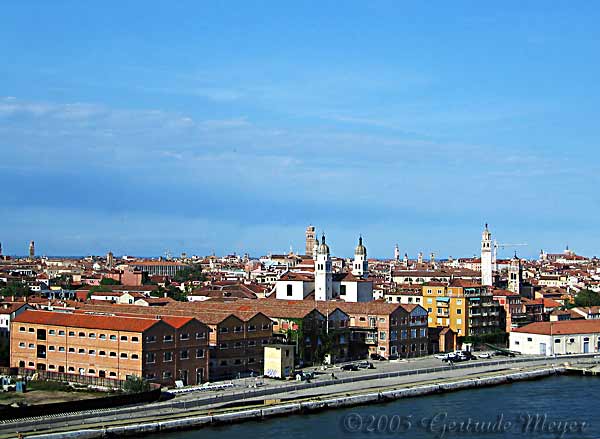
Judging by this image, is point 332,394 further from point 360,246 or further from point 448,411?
point 360,246

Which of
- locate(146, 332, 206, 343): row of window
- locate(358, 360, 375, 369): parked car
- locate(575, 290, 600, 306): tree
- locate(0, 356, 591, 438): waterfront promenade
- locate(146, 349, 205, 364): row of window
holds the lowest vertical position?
locate(0, 356, 591, 438): waterfront promenade

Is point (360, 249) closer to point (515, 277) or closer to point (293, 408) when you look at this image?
point (515, 277)

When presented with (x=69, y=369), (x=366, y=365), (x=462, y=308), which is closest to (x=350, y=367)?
(x=366, y=365)

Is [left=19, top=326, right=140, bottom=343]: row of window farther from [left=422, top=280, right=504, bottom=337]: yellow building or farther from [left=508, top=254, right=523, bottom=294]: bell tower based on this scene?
[left=508, top=254, right=523, bottom=294]: bell tower

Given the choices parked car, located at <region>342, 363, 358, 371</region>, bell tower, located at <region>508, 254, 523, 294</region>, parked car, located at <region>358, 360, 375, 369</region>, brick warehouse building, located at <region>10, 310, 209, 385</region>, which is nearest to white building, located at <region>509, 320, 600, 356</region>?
parked car, located at <region>358, 360, 375, 369</region>

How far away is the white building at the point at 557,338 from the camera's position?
4634 cm

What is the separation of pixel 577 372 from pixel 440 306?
10140mm

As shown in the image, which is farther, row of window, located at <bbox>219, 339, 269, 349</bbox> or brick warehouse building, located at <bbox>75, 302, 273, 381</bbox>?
row of window, located at <bbox>219, 339, 269, 349</bbox>

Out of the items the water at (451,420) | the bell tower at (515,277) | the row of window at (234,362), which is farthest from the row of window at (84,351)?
the bell tower at (515,277)

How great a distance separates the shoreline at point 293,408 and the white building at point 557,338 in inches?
248

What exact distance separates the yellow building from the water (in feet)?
46.1

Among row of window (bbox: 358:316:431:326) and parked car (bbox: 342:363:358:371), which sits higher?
row of window (bbox: 358:316:431:326)

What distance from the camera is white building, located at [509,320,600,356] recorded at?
152 ft

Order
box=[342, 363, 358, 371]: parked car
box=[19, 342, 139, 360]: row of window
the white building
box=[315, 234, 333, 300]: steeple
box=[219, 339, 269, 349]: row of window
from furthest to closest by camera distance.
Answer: box=[315, 234, 333, 300]: steeple → the white building → box=[342, 363, 358, 371]: parked car → box=[219, 339, 269, 349]: row of window → box=[19, 342, 139, 360]: row of window
